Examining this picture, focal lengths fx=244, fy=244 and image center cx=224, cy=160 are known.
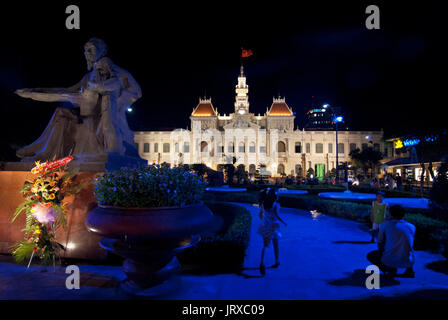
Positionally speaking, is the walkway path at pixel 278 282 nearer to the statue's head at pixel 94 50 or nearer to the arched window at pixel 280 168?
the statue's head at pixel 94 50

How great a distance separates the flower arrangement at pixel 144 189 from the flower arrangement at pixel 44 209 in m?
1.22

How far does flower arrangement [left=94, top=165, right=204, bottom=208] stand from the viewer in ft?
8.23

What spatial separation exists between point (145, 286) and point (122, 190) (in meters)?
1.19

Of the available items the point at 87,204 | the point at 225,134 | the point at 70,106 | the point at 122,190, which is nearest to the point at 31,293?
the point at 87,204

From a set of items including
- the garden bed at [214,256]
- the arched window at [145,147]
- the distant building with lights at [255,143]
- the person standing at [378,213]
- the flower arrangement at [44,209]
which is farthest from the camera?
the arched window at [145,147]

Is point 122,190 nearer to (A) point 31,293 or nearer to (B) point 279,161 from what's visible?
(A) point 31,293

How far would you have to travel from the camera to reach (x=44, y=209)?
3.36 metres

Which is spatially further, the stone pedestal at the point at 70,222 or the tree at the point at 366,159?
the tree at the point at 366,159

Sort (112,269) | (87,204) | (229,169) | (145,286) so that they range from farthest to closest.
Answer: (229,169)
(87,204)
(112,269)
(145,286)

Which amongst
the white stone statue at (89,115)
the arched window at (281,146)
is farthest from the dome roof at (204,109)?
the white stone statue at (89,115)

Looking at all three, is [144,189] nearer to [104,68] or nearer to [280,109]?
[104,68]

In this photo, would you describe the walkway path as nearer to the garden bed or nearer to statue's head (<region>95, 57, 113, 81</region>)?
the garden bed

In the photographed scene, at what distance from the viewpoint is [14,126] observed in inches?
499

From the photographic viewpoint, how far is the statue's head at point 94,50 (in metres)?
4.38
